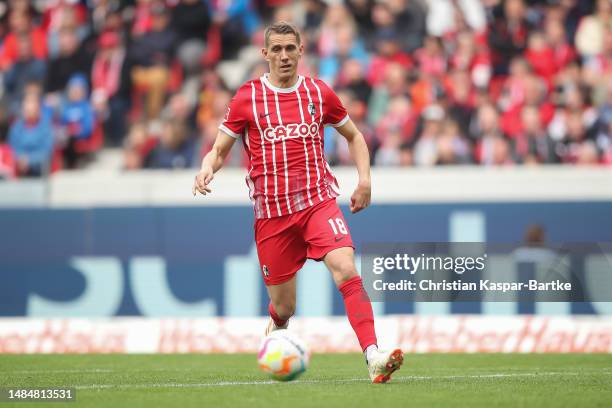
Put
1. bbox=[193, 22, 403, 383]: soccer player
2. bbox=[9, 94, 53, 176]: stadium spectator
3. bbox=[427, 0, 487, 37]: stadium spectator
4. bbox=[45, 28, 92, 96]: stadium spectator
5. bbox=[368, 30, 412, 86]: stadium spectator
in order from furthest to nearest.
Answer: bbox=[45, 28, 92, 96]: stadium spectator, bbox=[427, 0, 487, 37]: stadium spectator, bbox=[368, 30, 412, 86]: stadium spectator, bbox=[9, 94, 53, 176]: stadium spectator, bbox=[193, 22, 403, 383]: soccer player

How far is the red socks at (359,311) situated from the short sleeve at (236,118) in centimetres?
126

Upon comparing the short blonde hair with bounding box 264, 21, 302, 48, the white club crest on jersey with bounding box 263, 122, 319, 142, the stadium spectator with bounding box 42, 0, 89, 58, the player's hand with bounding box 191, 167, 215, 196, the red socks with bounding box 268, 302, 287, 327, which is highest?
the stadium spectator with bounding box 42, 0, 89, 58

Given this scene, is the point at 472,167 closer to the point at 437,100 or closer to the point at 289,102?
the point at 437,100

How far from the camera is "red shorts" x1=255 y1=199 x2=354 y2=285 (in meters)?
7.82

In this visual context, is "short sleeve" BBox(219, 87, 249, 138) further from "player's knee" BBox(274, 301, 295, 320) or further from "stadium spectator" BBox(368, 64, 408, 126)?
"stadium spectator" BBox(368, 64, 408, 126)

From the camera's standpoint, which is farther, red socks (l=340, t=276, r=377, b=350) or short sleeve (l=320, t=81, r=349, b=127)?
short sleeve (l=320, t=81, r=349, b=127)

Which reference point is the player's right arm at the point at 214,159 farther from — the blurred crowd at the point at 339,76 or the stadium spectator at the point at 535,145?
the stadium spectator at the point at 535,145

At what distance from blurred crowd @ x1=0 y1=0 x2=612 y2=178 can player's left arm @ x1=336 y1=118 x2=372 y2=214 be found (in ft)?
21.5

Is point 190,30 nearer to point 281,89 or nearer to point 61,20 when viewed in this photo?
point 61,20

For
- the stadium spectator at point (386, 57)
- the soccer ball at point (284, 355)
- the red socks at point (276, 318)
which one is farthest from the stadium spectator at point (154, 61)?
the soccer ball at point (284, 355)

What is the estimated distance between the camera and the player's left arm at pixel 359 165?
7.73 metres

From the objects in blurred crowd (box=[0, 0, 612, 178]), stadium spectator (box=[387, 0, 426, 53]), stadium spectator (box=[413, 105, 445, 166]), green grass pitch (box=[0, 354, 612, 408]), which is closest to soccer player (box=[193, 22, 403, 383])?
green grass pitch (box=[0, 354, 612, 408])

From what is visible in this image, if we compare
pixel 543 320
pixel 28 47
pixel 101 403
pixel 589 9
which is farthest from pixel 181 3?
pixel 101 403

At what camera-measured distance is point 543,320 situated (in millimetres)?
12367
